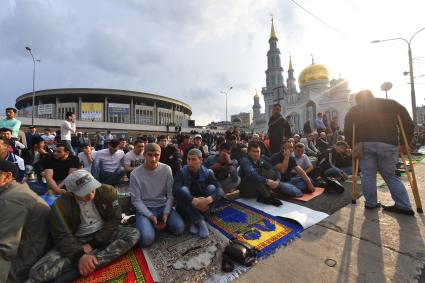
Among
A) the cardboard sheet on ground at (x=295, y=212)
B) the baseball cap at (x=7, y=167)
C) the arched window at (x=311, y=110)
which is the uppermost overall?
the arched window at (x=311, y=110)

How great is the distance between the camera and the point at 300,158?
17.4 feet

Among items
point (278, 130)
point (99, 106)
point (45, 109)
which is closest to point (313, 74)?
point (278, 130)

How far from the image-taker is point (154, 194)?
10.4 feet

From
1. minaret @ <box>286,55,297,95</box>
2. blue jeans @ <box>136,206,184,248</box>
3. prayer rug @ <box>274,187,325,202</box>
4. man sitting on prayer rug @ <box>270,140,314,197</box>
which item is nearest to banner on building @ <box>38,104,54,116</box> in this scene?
blue jeans @ <box>136,206,184,248</box>

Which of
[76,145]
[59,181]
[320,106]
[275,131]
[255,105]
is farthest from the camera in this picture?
[255,105]

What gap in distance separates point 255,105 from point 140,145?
256 ft

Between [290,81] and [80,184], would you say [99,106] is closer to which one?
[80,184]

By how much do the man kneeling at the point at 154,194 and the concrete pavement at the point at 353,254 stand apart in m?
1.37

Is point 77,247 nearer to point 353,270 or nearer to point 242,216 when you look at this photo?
point 242,216

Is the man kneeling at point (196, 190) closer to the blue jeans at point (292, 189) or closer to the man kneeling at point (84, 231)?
the man kneeling at point (84, 231)

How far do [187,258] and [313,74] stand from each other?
176ft

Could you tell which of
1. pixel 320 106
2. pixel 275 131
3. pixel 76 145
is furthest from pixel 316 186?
pixel 320 106

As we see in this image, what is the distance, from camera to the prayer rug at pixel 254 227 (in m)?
2.62

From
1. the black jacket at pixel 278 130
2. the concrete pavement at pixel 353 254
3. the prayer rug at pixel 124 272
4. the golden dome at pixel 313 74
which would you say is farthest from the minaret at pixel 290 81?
the prayer rug at pixel 124 272
